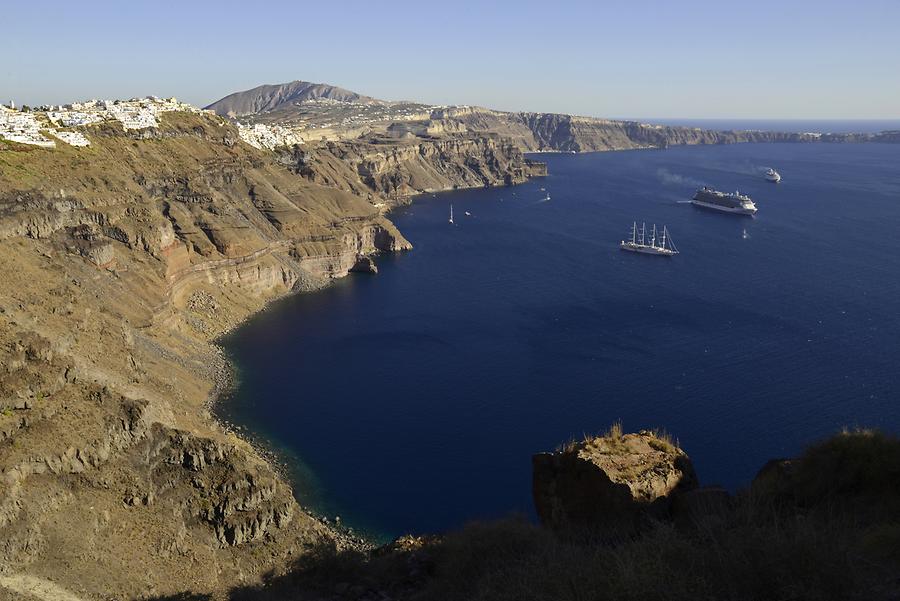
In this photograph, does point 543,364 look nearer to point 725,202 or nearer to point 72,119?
point 72,119

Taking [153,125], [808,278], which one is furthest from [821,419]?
[153,125]

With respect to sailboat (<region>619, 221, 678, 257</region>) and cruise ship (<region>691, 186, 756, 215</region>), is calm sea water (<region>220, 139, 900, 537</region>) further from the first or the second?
cruise ship (<region>691, 186, 756, 215</region>)

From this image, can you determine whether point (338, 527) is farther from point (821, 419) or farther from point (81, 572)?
point (821, 419)

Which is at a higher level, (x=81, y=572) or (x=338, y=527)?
(x=81, y=572)

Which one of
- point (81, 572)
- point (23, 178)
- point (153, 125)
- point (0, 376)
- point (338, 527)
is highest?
point (153, 125)

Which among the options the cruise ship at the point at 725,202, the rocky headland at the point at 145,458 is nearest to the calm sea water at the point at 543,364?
the rocky headland at the point at 145,458

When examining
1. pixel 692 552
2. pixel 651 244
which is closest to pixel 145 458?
pixel 692 552
